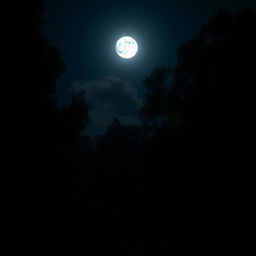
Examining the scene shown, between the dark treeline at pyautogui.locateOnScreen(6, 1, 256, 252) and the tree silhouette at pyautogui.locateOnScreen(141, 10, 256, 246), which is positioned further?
the tree silhouette at pyautogui.locateOnScreen(141, 10, 256, 246)

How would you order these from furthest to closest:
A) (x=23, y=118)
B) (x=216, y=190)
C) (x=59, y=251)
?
(x=216, y=190)
(x=23, y=118)
(x=59, y=251)

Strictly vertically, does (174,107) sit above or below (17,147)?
above

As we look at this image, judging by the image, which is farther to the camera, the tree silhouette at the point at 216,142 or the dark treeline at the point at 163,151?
the tree silhouette at the point at 216,142

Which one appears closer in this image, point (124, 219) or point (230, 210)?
point (230, 210)

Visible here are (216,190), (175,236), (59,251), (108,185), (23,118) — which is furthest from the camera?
(108,185)

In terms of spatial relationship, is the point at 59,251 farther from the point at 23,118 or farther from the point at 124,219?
the point at 124,219

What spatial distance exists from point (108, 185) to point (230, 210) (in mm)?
14366

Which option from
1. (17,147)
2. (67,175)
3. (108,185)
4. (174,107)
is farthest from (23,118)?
(108,185)

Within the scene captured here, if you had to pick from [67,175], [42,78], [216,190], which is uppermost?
[42,78]

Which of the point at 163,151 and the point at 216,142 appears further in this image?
the point at 163,151

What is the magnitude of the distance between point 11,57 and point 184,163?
6.93m

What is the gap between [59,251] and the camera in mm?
6594

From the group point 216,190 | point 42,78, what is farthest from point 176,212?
point 42,78

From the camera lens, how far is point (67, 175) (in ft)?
27.0
